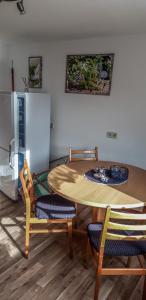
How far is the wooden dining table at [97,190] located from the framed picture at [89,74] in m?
1.34

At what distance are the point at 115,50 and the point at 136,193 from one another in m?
2.01

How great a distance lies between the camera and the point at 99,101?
3197 mm

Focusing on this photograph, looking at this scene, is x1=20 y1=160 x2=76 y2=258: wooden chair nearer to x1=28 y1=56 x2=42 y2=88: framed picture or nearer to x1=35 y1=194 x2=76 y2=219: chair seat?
x1=35 y1=194 x2=76 y2=219: chair seat

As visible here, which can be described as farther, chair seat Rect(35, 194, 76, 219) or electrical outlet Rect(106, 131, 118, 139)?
electrical outlet Rect(106, 131, 118, 139)

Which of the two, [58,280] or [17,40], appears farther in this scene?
[17,40]

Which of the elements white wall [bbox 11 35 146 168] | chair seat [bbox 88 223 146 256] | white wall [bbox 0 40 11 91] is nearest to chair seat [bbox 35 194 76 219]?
chair seat [bbox 88 223 146 256]

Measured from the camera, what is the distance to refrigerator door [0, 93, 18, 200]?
280cm

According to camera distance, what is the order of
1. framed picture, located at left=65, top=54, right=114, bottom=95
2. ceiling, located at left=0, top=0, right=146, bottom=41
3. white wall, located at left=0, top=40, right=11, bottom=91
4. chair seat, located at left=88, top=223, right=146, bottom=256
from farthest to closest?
white wall, located at left=0, top=40, right=11, bottom=91 < framed picture, located at left=65, top=54, right=114, bottom=95 < ceiling, located at left=0, top=0, right=146, bottom=41 < chair seat, located at left=88, top=223, right=146, bottom=256

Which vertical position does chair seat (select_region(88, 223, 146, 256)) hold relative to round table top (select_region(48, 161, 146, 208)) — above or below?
below

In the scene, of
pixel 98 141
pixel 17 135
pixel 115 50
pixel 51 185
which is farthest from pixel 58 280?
pixel 115 50

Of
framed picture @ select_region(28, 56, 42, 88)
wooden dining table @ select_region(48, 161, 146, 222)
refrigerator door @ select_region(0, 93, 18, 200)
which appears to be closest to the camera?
wooden dining table @ select_region(48, 161, 146, 222)

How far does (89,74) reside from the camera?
317 centimetres

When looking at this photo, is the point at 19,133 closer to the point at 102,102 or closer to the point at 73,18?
the point at 102,102

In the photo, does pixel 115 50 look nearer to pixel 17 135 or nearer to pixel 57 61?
pixel 57 61
